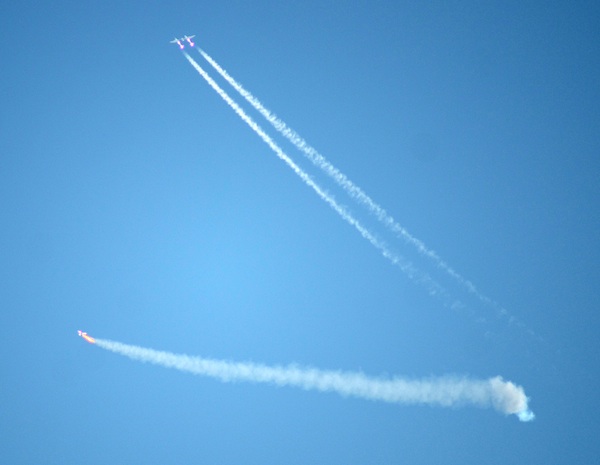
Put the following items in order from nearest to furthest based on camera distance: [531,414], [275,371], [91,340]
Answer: [531,414], [275,371], [91,340]

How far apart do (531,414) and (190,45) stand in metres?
16.5

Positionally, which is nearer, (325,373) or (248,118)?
(325,373)

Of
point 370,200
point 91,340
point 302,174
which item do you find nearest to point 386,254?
point 370,200

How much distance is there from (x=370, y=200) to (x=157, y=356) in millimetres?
9442

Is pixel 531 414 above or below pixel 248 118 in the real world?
below

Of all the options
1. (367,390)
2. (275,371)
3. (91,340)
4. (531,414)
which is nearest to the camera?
(531,414)

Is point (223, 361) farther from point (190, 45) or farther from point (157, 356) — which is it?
point (190, 45)

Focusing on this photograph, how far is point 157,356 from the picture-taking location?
21812 millimetres

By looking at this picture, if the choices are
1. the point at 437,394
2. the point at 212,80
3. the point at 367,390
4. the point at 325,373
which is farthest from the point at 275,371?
the point at 212,80

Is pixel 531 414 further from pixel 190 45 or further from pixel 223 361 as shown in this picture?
pixel 190 45

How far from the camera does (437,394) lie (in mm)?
18250

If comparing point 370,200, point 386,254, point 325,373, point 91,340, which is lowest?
point 91,340

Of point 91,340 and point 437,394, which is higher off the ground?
point 437,394

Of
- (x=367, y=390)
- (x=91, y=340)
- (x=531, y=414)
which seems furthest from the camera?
(x=91, y=340)
